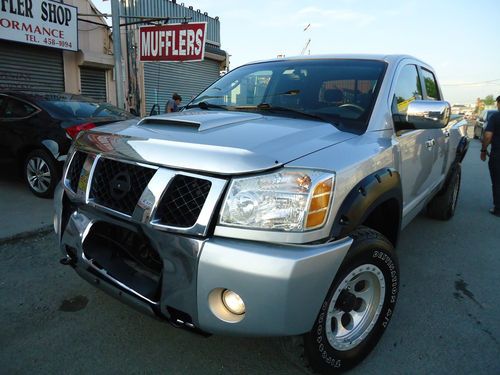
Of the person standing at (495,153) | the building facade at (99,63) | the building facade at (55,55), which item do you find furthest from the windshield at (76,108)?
the person standing at (495,153)

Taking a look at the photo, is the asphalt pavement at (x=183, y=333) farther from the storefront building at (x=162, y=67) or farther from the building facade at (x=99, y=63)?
the storefront building at (x=162, y=67)

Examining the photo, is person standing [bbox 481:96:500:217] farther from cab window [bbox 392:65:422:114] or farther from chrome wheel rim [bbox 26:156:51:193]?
chrome wheel rim [bbox 26:156:51:193]

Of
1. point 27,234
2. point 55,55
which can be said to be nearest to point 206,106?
point 27,234

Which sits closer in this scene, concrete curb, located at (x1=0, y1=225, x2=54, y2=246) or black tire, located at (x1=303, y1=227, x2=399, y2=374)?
black tire, located at (x1=303, y1=227, x2=399, y2=374)

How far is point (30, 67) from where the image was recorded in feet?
32.8

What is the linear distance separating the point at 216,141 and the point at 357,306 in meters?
1.25

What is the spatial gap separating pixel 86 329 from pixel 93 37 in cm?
1098

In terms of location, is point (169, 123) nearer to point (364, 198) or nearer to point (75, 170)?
point (75, 170)

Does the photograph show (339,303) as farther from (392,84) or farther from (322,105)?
(392,84)

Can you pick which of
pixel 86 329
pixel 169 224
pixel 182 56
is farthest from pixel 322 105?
pixel 182 56

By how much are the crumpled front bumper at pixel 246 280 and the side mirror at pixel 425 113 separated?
1.19 metres

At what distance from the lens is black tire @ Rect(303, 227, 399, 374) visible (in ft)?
6.44

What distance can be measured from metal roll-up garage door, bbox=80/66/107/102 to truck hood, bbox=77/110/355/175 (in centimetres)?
1016

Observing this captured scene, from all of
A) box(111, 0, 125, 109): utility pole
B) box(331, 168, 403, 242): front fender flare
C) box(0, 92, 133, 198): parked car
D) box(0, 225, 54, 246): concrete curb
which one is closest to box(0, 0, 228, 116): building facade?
box(111, 0, 125, 109): utility pole
